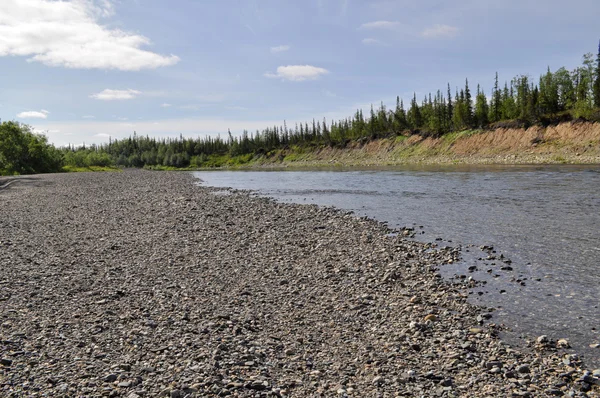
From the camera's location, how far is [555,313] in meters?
9.84

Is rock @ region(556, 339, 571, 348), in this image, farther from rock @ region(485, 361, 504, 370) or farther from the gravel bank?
rock @ region(485, 361, 504, 370)

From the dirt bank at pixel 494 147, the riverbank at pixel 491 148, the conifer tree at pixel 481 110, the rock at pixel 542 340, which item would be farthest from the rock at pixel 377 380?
the conifer tree at pixel 481 110

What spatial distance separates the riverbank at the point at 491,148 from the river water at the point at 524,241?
48200 millimetres

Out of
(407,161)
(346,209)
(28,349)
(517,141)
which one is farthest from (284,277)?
(407,161)

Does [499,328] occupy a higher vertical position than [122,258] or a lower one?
lower

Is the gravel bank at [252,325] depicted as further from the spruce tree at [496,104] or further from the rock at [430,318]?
the spruce tree at [496,104]


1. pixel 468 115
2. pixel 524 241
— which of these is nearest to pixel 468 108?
pixel 468 115

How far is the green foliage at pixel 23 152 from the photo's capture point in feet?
303

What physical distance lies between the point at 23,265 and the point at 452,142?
112 m

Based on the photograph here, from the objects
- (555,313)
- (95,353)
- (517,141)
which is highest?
(517,141)

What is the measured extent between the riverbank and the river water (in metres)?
48.2

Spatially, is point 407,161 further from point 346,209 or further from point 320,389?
point 320,389

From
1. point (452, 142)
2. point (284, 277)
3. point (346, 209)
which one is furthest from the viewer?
point (452, 142)

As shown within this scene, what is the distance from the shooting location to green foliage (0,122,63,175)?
3638 inches
